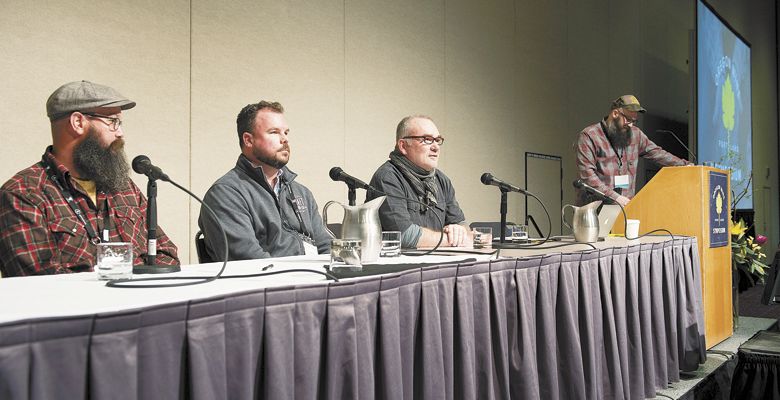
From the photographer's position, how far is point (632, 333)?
243 cm

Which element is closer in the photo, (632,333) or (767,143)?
(632,333)

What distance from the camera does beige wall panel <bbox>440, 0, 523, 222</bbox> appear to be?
5301 mm

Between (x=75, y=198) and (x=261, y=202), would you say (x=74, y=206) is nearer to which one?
(x=75, y=198)

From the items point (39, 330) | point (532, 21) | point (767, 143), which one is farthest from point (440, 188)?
point (767, 143)

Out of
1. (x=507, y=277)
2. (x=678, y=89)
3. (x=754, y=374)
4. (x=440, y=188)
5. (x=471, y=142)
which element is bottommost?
(x=754, y=374)

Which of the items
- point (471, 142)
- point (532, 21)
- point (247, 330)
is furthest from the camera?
point (532, 21)

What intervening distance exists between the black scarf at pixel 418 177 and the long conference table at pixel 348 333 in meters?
0.94

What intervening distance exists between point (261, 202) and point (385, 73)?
235cm

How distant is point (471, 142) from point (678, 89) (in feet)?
14.6

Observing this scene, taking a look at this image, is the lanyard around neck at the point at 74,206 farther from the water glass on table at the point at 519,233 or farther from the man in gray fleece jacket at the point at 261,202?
the water glass on table at the point at 519,233

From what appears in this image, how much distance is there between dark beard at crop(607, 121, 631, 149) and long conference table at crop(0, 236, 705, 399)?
224 cm

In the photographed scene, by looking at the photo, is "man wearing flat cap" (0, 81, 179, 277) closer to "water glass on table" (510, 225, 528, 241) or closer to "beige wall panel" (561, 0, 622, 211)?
"water glass on table" (510, 225, 528, 241)

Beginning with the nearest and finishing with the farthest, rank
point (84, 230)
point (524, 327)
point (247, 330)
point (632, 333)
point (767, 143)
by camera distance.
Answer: point (247, 330) < point (524, 327) < point (84, 230) < point (632, 333) < point (767, 143)

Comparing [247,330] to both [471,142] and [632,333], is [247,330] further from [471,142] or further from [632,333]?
[471,142]
